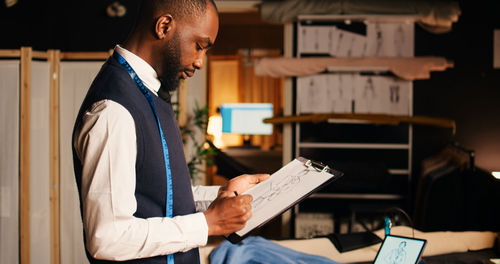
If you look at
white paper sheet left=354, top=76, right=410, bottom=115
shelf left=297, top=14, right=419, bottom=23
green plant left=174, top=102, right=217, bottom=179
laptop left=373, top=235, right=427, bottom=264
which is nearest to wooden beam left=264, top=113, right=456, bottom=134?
white paper sheet left=354, top=76, right=410, bottom=115

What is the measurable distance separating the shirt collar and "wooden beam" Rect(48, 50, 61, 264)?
2.76m

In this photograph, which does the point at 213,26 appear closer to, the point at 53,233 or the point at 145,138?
the point at 145,138

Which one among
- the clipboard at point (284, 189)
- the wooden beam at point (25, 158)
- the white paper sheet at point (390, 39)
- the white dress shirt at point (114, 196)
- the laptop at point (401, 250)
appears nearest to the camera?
the white dress shirt at point (114, 196)

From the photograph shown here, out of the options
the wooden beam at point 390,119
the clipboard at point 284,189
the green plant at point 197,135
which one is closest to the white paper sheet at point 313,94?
the wooden beam at point 390,119

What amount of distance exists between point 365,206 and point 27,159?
9.65 ft

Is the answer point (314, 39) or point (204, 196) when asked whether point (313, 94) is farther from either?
point (204, 196)

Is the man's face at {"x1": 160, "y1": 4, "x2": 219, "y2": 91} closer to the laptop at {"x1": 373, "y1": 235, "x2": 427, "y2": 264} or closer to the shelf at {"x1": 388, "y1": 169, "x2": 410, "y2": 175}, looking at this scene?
the laptop at {"x1": 373, "y1": 235, "x2": 427, "y2": 264}

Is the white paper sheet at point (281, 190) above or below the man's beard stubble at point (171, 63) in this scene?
below

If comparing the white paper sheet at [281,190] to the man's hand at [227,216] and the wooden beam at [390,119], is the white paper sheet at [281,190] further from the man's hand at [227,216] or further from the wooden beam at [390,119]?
the wooden beam at [390,119]

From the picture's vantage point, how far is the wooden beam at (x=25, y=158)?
11.3 ft

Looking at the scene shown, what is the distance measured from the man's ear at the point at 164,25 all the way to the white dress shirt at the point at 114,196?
22cm

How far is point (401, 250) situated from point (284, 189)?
106 cm

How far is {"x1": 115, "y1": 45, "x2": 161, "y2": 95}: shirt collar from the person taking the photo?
114cm

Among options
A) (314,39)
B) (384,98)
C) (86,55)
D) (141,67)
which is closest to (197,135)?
(86,55)
